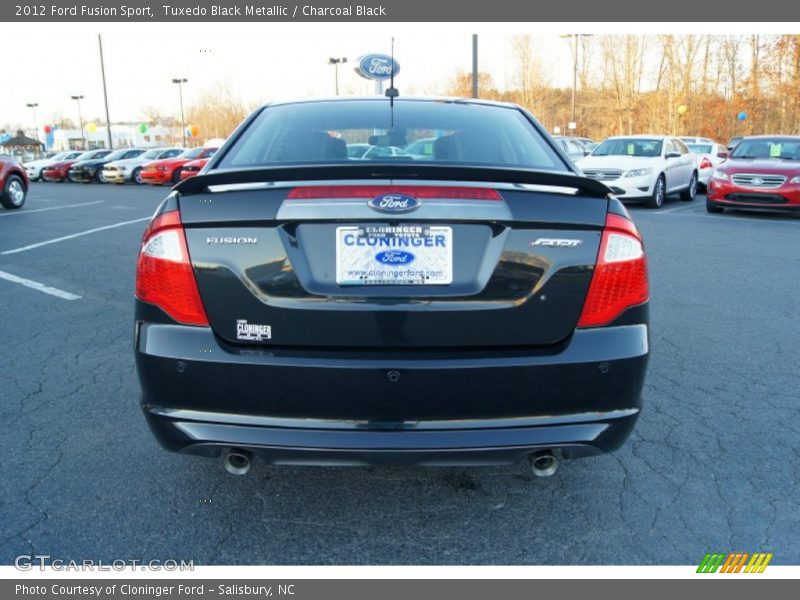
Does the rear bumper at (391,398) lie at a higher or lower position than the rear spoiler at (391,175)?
lower

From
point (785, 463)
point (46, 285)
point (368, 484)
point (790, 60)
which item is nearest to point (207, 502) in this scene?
point (368, 484)

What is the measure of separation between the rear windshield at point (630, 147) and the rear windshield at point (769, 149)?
5.65ft

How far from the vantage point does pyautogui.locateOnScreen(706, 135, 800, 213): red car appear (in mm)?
Answer: 12164

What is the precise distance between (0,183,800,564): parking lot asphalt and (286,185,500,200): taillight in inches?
50.1

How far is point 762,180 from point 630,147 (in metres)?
3.63

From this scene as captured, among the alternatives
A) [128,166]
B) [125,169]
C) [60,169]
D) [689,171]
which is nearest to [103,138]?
[60,169]

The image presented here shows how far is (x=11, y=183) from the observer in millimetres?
14656

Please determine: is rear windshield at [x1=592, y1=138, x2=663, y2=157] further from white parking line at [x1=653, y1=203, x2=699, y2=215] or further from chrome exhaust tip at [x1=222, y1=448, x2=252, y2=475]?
chrome exhaust tip at [x1=222, y1=448, x2=252, y2=475]

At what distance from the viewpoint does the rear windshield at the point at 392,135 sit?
115 inches

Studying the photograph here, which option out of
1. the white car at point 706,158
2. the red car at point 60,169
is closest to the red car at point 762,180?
the white car at point 706,158

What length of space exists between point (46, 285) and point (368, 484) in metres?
5.19

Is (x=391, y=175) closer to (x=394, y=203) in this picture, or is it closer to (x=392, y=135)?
(x=394, y=203)

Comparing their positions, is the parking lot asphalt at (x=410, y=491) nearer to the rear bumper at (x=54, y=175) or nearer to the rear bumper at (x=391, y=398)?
the rear bumper at (x=391, y=398)

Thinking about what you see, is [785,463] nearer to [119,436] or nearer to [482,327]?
[482,327]
